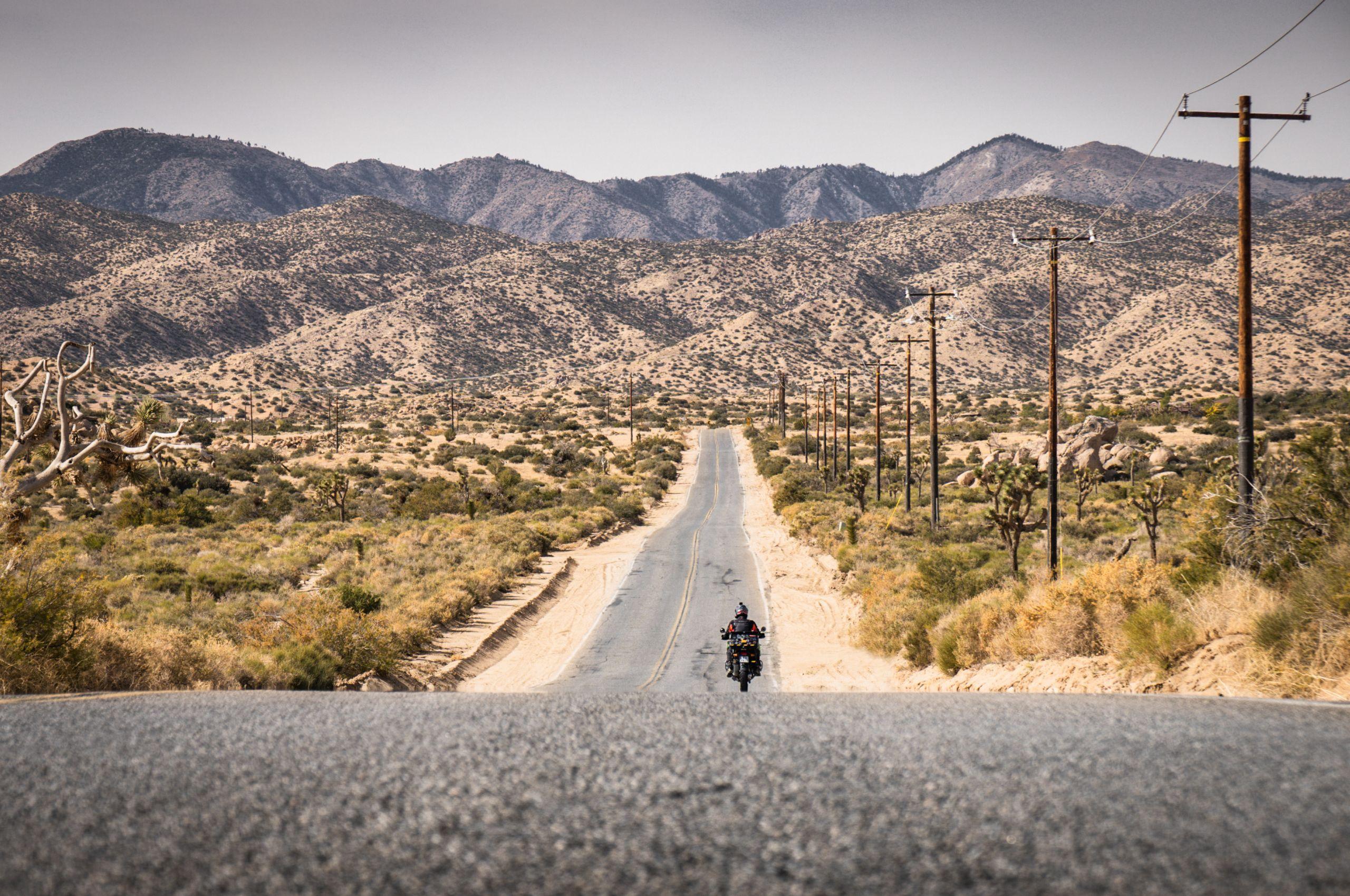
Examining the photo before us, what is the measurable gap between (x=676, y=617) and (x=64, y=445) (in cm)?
1850

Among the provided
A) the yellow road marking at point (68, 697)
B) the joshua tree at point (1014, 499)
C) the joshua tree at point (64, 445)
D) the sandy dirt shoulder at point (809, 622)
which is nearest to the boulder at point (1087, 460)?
the sandy dirt shoulder at point (809, 622)

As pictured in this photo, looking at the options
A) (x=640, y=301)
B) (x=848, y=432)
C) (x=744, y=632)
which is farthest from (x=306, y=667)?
(x=640, y=301)

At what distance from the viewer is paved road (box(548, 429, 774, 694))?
64.2ft

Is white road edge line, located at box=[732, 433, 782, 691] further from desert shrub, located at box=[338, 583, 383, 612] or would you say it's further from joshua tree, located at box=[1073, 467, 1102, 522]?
joshua tree, located at box=[1073, 467, 1102, 522]

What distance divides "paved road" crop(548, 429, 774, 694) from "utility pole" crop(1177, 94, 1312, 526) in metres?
9.15

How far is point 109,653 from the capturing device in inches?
442

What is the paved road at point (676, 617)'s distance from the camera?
64.2ft

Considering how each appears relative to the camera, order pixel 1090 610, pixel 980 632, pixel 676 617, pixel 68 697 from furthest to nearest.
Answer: pixel 676 617
pixel 980 632
pixel 1090 610
pixel 68 697

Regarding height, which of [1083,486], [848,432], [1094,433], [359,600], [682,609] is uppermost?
[848,432]

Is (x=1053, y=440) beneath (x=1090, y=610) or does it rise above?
above

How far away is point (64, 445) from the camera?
34.7ft

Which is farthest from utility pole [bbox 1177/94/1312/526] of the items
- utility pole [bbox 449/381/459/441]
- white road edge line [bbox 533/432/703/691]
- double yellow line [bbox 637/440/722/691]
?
utility pole [bbox 449/381/459/441]

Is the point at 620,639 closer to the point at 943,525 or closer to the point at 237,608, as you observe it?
the point at 237,608

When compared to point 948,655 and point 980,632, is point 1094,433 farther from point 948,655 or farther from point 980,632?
point 948,655
